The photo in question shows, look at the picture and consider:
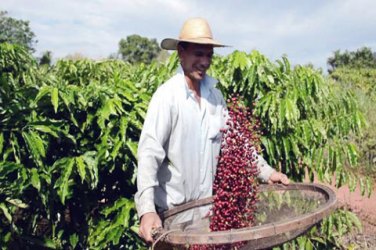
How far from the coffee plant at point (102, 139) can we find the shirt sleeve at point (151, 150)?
444 mm

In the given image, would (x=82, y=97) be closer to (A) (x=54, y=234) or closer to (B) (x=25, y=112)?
(B) (x=25, y=112)

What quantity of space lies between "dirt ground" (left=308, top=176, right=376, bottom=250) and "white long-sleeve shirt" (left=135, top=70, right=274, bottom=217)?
1.34 meters

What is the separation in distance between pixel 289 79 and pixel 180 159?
0.84 m

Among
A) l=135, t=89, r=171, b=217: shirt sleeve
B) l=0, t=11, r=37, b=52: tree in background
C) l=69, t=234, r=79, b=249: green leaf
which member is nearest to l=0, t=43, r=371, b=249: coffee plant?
l=69, t=234, r=79, b=249: green leaf

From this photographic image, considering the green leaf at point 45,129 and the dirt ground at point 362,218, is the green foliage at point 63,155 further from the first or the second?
the dirt ground at point 362,218

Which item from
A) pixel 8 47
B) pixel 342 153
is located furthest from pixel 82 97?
pixel 342 153

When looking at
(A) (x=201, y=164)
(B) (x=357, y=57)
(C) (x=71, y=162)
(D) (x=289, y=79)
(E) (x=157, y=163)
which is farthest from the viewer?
(B) (x=357, y=57)

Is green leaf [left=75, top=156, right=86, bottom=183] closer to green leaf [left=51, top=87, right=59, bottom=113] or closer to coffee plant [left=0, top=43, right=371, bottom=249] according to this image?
coffee plant [left=0, top=43, right=371, bottom=249]

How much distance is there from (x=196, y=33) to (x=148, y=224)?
67 cm

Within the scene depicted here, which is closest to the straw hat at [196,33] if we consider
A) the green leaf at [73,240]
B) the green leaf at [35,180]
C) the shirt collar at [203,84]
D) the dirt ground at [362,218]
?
the shirt collar at [203,84]

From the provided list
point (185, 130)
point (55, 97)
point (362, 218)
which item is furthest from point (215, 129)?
point (362, 218)

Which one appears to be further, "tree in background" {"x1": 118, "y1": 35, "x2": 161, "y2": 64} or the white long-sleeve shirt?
"tree in background" {"x1": 118, "y1": 35, "x2": 161, "y2": 64}

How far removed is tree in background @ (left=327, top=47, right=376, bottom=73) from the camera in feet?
56.2

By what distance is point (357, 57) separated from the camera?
59.0 ft
